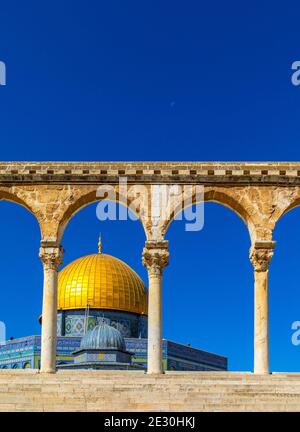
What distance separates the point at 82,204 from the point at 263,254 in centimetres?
551

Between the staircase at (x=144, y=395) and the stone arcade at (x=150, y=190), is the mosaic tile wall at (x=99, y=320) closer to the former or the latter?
the stone arcade at (x=150, y=190)

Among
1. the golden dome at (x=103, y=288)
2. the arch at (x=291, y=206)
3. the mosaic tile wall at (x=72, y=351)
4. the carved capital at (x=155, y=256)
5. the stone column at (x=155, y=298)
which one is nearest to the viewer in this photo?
the stone column at (x=155, y=298)

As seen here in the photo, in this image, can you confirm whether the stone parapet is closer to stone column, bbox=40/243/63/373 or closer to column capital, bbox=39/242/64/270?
column capital, bbox=39/242/64/270

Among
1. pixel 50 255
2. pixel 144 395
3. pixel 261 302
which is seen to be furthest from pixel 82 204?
pixel 144 395

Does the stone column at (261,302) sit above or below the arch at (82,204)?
below

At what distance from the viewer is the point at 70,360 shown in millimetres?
45656

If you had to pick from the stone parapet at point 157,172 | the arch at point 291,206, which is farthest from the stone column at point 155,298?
the arch at point 291,206

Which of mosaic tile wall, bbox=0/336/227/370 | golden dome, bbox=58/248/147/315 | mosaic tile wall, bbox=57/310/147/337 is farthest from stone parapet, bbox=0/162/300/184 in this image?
golden dome, bbox=58/248/147/315

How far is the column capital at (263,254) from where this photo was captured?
952 inches

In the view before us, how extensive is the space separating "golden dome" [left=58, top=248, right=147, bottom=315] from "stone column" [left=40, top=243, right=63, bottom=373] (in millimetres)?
25131

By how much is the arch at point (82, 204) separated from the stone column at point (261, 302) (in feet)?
10.7

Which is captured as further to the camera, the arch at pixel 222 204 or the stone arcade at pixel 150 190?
the arch at pixel 222 204

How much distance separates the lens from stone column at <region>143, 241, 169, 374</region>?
23.5 m

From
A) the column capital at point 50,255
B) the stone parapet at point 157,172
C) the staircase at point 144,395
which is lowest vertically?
the staircase at point 144,395
